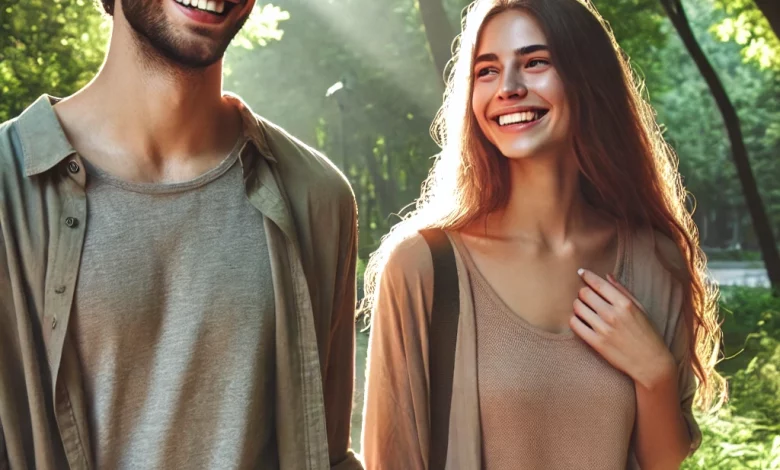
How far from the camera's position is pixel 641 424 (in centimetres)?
253

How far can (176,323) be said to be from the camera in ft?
6.42

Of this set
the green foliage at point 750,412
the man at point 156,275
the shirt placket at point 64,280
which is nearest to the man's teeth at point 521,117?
the man at point 156,275

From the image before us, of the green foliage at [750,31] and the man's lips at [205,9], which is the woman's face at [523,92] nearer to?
the man's lips at [205,9]

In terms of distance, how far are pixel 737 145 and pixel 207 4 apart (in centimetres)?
795

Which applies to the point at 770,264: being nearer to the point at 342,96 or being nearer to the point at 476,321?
the point at 342,96

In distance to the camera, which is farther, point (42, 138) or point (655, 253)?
point (655, 253)

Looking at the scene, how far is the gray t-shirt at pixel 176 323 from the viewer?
74.9 inches

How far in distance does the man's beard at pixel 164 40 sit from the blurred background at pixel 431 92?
447cm

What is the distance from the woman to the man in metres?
0.39

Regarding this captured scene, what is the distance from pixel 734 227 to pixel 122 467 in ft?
36.2

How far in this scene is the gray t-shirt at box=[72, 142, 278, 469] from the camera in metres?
1.90

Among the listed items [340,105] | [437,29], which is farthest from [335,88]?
[437,29]

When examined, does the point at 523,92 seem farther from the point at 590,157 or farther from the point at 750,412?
the point at 750,412

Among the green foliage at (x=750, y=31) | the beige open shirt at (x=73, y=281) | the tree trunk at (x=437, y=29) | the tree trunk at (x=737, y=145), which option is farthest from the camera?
the green foliage at (x=750, y=31)
